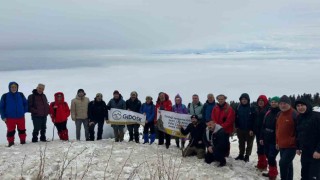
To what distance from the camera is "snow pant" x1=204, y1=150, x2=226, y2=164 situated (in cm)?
1041

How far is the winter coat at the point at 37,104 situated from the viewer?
12.3 metres

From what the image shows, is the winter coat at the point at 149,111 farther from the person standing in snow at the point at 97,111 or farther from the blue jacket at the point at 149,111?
the person standing in snow at the point at 97,111

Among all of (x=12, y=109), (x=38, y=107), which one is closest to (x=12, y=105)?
(x=12, y=109)

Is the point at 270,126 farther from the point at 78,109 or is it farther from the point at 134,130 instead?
the point at 78,109

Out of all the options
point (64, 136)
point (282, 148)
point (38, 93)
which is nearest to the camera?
point (282, 148)

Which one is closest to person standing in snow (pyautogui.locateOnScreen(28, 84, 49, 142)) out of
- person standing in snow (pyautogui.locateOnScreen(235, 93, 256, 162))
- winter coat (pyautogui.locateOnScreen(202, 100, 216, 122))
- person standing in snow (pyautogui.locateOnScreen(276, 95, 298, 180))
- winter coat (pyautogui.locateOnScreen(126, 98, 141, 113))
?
winter coat (pyautogui.locateOnScreen(126, 98, 141, 113))

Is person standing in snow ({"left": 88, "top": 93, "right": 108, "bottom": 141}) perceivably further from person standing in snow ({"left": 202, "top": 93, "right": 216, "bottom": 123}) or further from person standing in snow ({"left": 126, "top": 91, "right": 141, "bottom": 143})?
person standing in snow ({"left": 202, "top": 93, "right": 216, "bottom": 123})

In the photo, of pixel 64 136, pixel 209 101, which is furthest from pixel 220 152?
pixel 64 136

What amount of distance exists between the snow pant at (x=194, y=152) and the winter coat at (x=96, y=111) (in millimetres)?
3714

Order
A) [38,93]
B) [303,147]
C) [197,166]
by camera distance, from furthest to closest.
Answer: [38,93], [197,166], [303,147]

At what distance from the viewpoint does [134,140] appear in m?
13.8

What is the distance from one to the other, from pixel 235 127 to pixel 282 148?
2.86 metres

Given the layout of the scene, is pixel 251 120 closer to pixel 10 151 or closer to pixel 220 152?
pixel 220 152

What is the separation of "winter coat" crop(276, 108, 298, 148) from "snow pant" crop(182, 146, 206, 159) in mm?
3183
